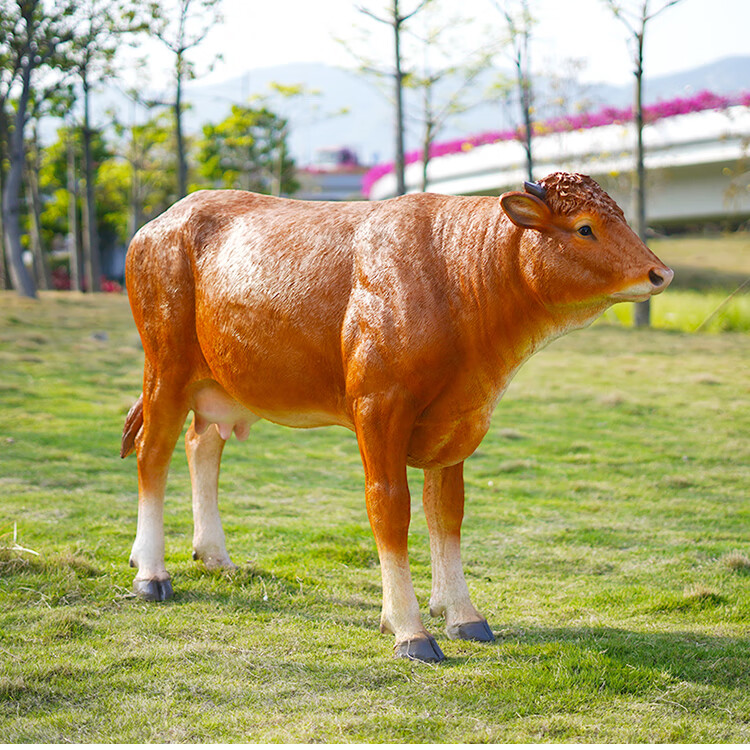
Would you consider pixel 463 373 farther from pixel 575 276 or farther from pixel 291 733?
pixel 291 733

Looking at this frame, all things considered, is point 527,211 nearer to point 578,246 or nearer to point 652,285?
point 578,246

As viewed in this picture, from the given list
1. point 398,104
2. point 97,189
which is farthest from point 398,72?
point 97,189

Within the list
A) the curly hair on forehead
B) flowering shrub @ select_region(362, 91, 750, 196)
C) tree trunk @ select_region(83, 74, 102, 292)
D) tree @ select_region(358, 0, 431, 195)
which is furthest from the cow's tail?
tree trunk @ select_region(83, 74, 102, 292)

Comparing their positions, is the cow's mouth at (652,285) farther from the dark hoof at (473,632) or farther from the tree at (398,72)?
the tree at (398,72)

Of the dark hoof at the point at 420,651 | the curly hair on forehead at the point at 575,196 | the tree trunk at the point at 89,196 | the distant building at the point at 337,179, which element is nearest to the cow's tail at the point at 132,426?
the dark hoof at the point at 420,651

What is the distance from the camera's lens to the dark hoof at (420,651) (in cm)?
407

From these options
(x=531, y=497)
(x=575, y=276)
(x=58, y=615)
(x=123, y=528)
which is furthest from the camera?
(x=531, y=497)

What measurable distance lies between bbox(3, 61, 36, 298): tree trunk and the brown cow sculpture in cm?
1498

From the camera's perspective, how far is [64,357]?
43.7ft

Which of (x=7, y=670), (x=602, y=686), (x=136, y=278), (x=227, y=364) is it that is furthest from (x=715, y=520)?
(x=7, y=670)

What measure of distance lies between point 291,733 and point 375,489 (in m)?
1.21

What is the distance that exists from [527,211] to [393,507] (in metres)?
1.43

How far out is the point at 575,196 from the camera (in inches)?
154

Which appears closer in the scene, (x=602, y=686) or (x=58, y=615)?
(x=602, y=686)
